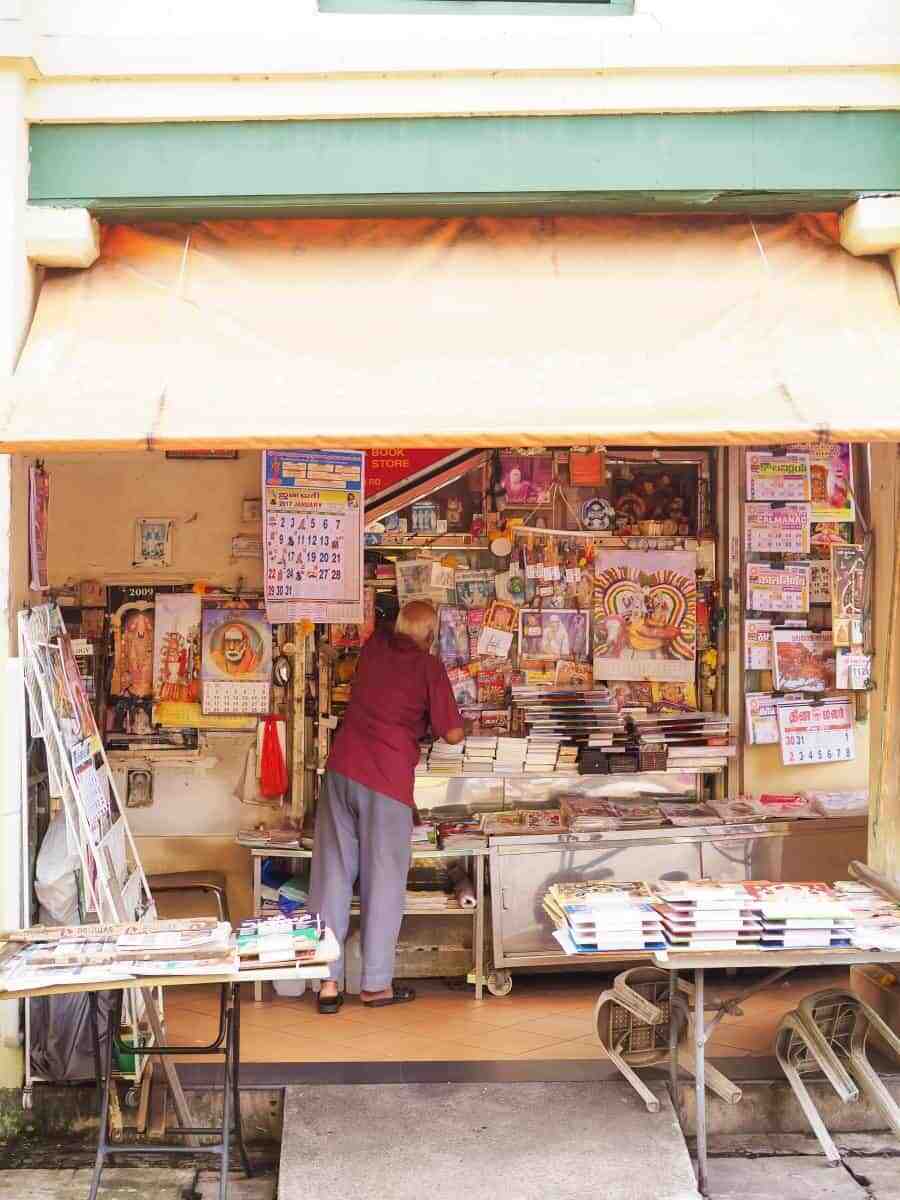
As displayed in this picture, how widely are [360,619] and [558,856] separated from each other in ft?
5.23

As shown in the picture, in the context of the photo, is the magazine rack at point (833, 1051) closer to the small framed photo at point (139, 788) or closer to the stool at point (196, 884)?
the stool at point (196, 884)

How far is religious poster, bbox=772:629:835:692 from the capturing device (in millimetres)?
7219

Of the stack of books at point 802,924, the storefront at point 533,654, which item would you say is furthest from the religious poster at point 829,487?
the stack of books at point 802,924

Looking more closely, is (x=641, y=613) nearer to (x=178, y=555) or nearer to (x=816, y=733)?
(x=816, y=733)

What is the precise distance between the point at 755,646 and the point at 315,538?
2.46m

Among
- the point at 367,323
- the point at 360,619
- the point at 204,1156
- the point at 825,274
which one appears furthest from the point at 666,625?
the point at 204,1156

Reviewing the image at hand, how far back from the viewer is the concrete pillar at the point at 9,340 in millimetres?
A: 4867

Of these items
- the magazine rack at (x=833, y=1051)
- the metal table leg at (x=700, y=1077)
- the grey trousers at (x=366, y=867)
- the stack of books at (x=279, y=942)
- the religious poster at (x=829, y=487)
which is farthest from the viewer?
the religious poster at (x=829, y=487)

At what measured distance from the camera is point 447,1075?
5355 millimetres

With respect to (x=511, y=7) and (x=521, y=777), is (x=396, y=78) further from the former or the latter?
(x=521, y=777)

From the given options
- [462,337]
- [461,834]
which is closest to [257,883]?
[461,834]

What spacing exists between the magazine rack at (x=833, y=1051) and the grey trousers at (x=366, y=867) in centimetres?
206

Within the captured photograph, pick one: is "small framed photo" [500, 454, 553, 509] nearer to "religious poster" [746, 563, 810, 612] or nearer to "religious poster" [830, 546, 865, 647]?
"religious poster" [746, 563, 810, 612]

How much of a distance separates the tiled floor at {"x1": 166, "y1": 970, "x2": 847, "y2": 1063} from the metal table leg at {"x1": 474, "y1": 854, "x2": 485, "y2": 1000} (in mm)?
97
